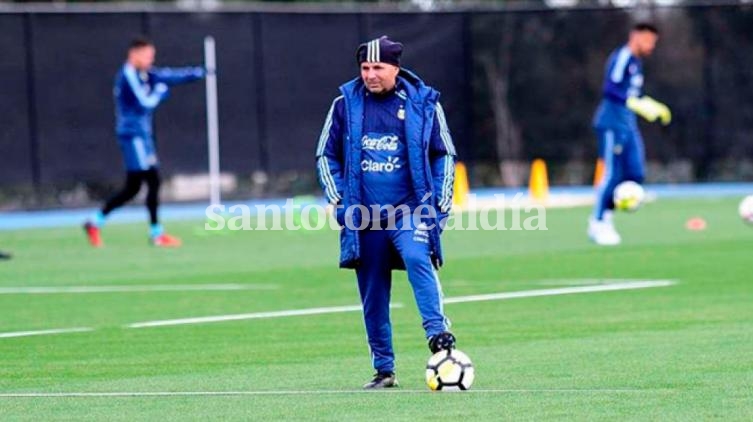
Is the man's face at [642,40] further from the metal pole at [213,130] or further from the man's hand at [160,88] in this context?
the metal pole at [213,130]

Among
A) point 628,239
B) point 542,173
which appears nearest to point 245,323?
point 628,239

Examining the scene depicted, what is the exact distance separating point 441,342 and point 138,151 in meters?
13.6

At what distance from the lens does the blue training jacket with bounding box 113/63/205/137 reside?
22.9m

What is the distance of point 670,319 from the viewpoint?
13.6 m

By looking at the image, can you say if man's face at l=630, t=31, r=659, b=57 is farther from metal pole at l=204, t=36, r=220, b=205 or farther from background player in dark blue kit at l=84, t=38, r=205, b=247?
metal pole at l=204, t=36, r=220, b=205

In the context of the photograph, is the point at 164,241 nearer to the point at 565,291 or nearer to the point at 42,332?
the point at 565,291

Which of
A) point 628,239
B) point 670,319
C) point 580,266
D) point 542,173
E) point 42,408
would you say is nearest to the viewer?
point 42,408

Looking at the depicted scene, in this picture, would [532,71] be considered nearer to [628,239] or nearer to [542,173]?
[542,173]

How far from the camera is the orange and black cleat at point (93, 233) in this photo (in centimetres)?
2320

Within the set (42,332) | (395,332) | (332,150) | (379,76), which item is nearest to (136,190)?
(42,332)

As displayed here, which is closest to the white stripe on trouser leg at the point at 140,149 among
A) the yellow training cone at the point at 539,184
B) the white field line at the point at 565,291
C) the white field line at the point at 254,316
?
the white field line at the point at 565,291

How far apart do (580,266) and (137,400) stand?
957cm

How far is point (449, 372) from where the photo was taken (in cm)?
988

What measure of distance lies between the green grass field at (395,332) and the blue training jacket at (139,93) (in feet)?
5.73
